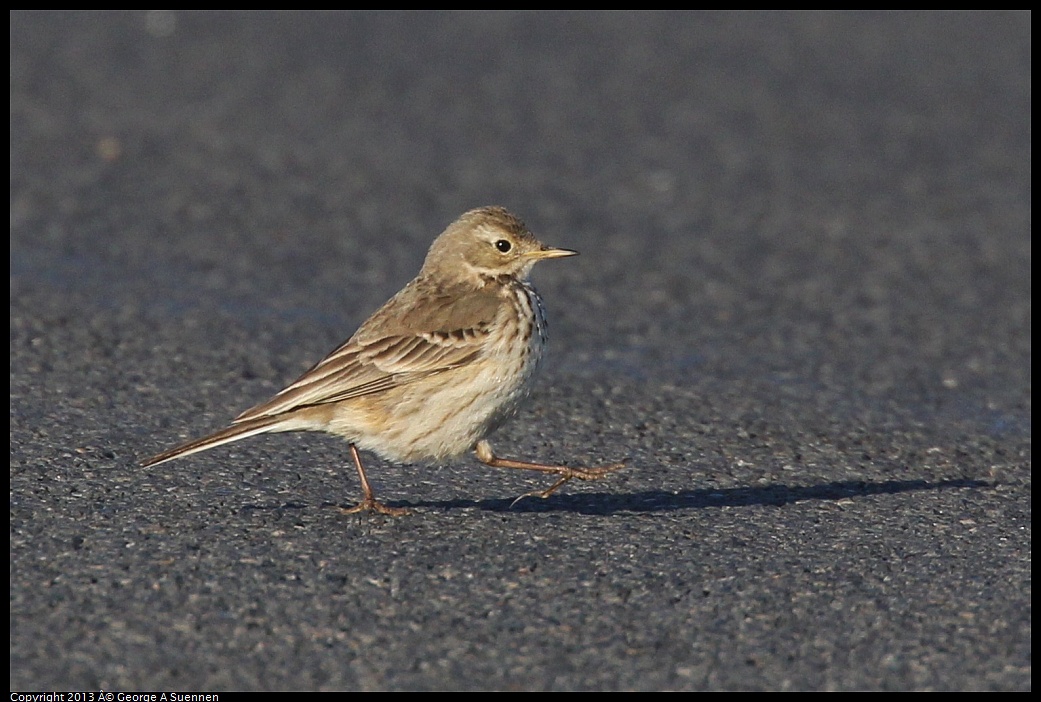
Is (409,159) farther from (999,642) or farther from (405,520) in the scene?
Result: (999,642)

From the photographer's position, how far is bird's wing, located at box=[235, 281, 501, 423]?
6652 millimetres

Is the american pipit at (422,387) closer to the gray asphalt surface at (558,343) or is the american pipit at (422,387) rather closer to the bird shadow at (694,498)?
the bird shadow at (694,498)

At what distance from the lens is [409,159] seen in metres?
13.8

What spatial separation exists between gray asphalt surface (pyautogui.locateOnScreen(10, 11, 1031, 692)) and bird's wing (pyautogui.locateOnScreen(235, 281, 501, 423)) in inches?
19.9

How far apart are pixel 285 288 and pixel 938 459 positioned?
4.75 metres

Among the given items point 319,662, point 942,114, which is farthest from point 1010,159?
point 319,662

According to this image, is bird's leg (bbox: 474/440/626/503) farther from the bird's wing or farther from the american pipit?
the bird's wing

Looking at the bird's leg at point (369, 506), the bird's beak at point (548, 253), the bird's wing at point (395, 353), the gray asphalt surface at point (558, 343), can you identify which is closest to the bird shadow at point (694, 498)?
the gray asphalt surface at point (558, 343)

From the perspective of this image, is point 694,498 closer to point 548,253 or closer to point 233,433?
point 548,253

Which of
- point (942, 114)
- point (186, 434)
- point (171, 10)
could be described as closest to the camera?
point (186, 434)

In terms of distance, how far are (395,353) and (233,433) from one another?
856 mm

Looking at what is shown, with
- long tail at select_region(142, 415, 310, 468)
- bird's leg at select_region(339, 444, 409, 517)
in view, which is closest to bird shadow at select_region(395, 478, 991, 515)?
bird's leg at select_region(339, 444, 409, 517)

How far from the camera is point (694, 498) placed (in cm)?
708

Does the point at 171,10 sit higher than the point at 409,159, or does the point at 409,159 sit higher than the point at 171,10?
the point at 171,10
